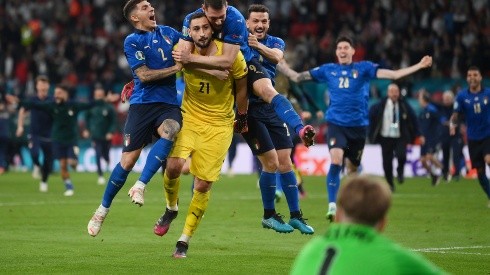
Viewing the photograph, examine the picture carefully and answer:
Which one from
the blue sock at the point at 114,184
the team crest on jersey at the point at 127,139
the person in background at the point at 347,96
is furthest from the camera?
the person in background at the point at 347,96

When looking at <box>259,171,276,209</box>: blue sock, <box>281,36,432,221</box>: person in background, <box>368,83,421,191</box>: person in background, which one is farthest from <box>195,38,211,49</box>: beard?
<box>368,83,421,191</box>: person in background

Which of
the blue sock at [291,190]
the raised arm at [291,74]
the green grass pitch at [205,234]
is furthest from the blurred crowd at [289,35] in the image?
the blue sock at [291,190]

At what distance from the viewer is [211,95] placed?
1139 cm

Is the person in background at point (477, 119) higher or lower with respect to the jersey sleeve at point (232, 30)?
lower

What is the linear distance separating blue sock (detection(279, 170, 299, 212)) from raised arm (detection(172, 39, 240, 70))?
2624 millimetres

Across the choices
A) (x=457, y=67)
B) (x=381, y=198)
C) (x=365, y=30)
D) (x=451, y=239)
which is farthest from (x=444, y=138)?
(x=381, y=198)

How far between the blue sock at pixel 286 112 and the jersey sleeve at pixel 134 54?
163 centimetres

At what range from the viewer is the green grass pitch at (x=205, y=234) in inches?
419

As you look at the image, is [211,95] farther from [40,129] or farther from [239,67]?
[40,129]

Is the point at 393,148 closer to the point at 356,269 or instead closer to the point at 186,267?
the point at 186,267

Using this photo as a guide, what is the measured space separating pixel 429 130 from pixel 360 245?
24.8 meters

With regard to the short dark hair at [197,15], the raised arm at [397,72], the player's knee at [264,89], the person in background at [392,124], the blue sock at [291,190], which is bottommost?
the person in background at [392,124]

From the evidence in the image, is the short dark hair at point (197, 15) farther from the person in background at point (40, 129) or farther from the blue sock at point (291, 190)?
the person in background at point (40, 129)

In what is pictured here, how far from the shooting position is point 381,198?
4926mm
